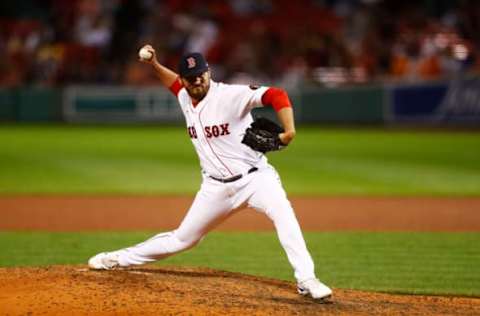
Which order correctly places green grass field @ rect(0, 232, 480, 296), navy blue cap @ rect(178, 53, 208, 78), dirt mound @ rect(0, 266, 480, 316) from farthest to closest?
green grass field @ rect(0, 232, 480, 296)
navy blue cap @ rect(178, 53, 208, 78)
dirt mound @ rect(0, 266, 480, 316)

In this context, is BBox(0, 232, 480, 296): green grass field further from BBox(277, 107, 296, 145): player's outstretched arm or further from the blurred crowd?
the blurred crowd

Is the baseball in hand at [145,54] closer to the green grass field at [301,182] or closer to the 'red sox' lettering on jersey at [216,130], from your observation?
the 'red sox' lettering on jersey at [216,130]

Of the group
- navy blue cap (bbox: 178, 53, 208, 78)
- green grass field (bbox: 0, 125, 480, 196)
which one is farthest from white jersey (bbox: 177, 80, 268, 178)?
green grass field (bbox: 0, 125, 480, 196)

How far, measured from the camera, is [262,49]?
2430 cm

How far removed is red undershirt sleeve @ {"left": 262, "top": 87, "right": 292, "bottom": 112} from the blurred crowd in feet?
53.5

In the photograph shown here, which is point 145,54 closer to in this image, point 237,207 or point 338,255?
point 237,207

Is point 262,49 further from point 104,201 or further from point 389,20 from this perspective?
point 104,201

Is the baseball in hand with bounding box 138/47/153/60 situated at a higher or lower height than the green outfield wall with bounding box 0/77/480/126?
higher

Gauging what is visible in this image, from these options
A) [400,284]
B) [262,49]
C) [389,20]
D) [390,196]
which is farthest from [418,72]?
[400,284]

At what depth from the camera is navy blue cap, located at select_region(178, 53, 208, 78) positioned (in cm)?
661

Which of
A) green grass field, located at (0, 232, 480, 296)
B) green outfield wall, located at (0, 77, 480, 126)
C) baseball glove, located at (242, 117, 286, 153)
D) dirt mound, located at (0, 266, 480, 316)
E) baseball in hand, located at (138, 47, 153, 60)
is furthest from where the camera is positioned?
green outfield wall, located at (0, 77, 480, 126)

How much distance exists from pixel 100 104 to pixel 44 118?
62.4 inches

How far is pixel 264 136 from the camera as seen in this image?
6.38 m

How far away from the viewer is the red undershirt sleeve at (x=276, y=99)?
6.39m
